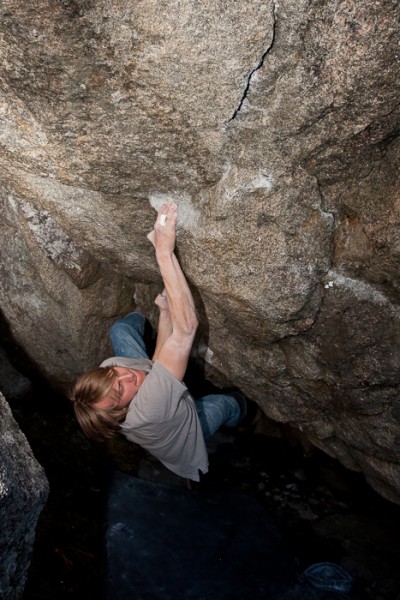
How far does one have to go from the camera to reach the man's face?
8.45 ft

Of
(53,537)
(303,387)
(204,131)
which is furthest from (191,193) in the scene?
(53,537)

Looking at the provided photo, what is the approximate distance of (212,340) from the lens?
117 inches

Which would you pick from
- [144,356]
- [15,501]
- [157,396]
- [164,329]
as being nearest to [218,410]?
[144,356]

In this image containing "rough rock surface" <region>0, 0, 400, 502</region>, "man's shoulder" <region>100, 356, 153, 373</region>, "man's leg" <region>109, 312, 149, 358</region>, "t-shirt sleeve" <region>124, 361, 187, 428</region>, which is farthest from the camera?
"man's leg" <region>109, 312, 149, 358</region>

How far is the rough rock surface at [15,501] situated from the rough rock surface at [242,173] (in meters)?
1.01

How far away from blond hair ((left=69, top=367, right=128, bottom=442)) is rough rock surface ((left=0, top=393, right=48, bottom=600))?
0.33 m

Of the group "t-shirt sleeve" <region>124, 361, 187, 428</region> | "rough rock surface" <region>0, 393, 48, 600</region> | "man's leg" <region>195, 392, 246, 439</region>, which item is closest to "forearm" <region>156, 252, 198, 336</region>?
"t-shirt sleeve" <region>124, 361, 187, 428</region>

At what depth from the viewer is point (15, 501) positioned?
2.13 meters

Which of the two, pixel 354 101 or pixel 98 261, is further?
pixel 98 261

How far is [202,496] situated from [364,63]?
2.76 metres

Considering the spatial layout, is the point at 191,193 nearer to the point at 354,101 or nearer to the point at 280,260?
the point at 280,260

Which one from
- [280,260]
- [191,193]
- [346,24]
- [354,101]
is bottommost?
[280,260]

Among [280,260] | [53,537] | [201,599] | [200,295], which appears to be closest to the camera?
[280,260]

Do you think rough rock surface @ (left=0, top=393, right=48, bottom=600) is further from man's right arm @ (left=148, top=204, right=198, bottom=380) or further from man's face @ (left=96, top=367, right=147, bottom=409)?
man's right arm @ (left=148, top=204, right=198, bottom=380)
